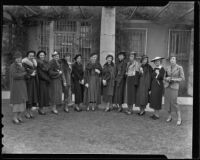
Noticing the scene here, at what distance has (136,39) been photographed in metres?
3.58

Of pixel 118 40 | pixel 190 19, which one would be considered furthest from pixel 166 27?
pixel 118 40

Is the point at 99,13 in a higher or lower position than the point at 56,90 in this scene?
higher

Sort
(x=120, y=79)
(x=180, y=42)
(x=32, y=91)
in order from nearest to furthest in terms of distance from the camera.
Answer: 1. (x=180, y=42)
2. (x=32, y=91)
3. (x=120, y=79)

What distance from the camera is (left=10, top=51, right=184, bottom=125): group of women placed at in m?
3.68

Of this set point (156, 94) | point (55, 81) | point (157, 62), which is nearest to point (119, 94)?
point (156, 94)

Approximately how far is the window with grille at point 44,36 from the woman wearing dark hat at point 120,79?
147cm

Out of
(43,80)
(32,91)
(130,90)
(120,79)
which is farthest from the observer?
(120,79)

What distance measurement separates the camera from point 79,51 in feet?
12.5

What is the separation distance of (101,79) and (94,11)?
62.3 inches

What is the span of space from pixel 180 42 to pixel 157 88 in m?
1.00

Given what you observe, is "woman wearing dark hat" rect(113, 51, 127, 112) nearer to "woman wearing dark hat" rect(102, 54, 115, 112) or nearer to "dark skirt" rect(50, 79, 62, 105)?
"woman wearing dark hat" rect(102, 54, 115, 112)

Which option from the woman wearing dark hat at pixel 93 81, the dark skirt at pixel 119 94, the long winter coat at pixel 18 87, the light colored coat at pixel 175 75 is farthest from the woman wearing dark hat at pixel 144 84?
the long winter coat at pixel 18 87

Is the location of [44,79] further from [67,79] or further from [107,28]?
[107,28]
